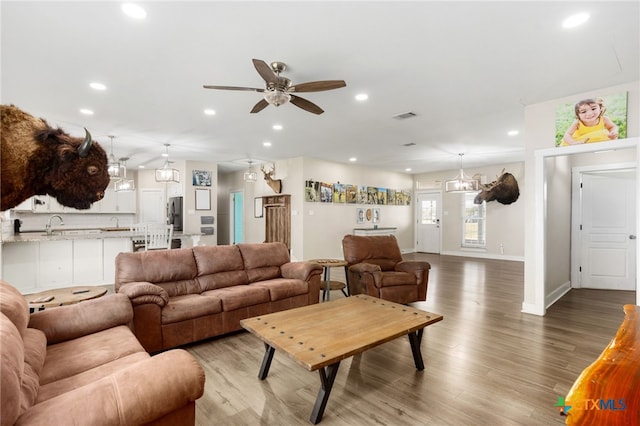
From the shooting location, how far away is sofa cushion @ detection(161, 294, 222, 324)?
274 centimetres

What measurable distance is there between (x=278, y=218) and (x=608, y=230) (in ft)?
21.3

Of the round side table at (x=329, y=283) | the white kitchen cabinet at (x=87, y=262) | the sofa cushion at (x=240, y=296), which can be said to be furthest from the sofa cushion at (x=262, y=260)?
the white kitchen cabinet at (x=87, y=262)

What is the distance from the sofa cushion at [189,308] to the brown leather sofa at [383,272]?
6.15 ft

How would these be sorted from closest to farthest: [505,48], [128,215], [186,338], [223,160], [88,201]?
[88,201]
[505,48]
[186,338]
[223,160]
[128,215]

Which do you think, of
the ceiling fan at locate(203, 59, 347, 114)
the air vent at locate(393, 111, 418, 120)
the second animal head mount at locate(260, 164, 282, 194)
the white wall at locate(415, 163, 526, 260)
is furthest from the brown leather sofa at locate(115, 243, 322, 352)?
the white wall at locate(415, 163, 526, 260)

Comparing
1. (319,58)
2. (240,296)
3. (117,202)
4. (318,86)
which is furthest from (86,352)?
(117,202)

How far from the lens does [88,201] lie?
151 centimetres

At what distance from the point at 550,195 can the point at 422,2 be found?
3.54 metres

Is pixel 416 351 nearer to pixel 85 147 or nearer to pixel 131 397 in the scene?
pixel 131 397

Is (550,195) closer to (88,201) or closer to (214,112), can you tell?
(214,112)

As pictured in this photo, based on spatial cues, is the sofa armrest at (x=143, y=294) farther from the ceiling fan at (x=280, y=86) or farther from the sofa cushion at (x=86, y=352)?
the ceiling fan at (x=280, y=86)

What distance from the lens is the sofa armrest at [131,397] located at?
1.04 metres

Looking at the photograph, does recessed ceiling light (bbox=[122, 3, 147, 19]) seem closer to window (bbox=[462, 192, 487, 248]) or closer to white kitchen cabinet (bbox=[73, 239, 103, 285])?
white kitchen cabinet (bbox=[73, 239, 103, 285])

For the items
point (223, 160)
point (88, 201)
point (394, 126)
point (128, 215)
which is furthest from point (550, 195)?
point (128, 215)
